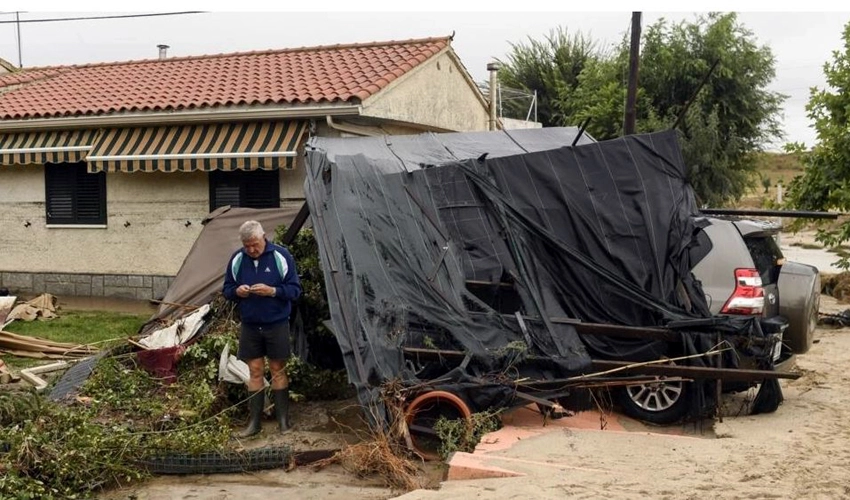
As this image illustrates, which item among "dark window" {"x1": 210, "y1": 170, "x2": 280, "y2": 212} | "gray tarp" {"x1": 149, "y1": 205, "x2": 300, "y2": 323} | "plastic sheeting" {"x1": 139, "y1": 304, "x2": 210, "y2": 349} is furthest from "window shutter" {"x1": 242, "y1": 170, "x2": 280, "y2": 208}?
"plastic sheeting" {"x1": 139, "y1": 304, "x2": 210, "y2": 349}

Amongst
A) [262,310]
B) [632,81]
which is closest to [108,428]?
[262,310]

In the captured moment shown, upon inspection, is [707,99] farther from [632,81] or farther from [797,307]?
[797,307]

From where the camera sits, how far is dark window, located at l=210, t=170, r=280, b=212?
14.0 meters

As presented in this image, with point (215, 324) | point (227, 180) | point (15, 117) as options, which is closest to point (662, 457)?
point (215, 324)

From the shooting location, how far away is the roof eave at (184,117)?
13.4 m

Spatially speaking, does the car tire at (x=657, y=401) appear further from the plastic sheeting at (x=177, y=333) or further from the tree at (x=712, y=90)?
the tree at (x=712, y=90)

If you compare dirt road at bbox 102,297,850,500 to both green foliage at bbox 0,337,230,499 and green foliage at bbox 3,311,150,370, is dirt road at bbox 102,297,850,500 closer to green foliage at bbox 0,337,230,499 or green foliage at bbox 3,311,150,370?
green foliage at bbox 0,337,230,499

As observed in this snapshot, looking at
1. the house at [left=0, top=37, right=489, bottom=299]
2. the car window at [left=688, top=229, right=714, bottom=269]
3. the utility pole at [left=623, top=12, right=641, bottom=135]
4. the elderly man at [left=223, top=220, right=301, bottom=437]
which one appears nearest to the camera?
the elderly man at [left=223, top=220, right=301, bottom=437]

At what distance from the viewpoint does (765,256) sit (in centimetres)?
830

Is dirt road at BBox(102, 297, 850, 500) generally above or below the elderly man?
below

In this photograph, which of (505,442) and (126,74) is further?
(126,74)

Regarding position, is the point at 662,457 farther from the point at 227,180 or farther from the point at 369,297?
the point at 227,180

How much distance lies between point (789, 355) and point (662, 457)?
267 cm

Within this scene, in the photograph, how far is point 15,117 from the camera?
50.8 feet
